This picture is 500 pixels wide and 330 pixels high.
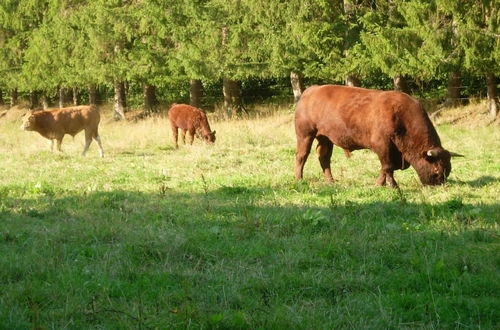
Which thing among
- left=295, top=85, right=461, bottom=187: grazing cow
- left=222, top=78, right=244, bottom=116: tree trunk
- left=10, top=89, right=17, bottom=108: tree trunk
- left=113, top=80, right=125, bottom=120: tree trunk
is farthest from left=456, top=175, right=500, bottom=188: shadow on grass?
left=10, top=89, right=17, bottom=108: tree trunk

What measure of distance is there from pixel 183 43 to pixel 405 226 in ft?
69.5

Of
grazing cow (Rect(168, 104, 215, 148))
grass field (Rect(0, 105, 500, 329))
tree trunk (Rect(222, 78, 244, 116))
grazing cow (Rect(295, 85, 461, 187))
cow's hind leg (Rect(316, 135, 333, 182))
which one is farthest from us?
tree trunk (Rect(222, 78, 244, 116))

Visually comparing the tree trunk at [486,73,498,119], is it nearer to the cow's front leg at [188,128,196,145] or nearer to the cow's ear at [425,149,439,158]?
the cow's front leg at [188,128,196,145]

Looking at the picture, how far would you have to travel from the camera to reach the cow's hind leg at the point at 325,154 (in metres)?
11.2

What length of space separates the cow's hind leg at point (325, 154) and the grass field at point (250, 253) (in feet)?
1.02

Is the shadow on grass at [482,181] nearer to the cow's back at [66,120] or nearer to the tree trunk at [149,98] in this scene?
the cow's back at [66,120]

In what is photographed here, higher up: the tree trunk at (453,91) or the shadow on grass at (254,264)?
the shadow on grass at (254,264)

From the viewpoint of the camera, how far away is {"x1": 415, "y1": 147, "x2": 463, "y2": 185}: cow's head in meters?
9.82

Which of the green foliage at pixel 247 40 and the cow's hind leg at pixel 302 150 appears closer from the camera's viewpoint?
the cow's hind leg at pixel 302 150

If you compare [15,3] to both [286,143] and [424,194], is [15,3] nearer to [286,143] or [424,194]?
[286,143]

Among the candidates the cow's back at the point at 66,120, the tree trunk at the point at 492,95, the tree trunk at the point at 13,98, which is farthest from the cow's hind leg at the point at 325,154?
the tree trunk at the point at 13,98

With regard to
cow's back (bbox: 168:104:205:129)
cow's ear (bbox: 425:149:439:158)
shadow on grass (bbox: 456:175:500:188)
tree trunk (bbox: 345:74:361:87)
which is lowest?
cow's back (bbox: 168:104:205:129)

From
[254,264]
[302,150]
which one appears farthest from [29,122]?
[254,264]

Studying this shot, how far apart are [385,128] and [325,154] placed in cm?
156
